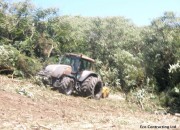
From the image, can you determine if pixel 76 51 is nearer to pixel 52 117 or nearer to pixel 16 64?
pixel 16 64

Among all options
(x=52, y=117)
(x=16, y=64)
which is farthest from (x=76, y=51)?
(x=52, y=117)

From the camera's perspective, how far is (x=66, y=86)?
45.5 feet

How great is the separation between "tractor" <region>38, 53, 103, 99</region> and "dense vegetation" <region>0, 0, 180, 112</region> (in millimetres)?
2255

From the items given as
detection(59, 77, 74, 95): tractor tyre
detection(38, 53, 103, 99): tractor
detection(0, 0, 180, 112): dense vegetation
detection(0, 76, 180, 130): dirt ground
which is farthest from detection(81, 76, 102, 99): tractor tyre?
detection(0, 76, 180, 130): dirt ground

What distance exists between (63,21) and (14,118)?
14.6 meters

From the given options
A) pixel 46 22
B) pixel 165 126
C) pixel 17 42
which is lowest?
pixel 165 126

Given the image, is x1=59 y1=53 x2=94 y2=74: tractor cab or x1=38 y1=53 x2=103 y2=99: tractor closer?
x1=38 y1=53 x2=103 y2=99: tractor

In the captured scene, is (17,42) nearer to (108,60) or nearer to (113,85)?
(113,85)

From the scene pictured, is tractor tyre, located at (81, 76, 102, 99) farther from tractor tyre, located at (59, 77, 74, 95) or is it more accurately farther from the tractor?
tractor tyre, located at (59, 77, 74, 95)

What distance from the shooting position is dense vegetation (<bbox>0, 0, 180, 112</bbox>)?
16.2m

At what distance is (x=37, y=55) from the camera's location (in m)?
20.1

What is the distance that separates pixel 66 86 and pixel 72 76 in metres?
0.73

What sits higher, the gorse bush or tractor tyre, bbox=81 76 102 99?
the gorse bush

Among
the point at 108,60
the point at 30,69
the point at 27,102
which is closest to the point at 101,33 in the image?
the point at 108,60
